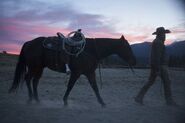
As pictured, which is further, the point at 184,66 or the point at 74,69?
the point at 184,66

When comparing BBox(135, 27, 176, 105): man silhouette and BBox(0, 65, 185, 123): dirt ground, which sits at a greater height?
BBox(135, 27, 176, 105): man silhouette

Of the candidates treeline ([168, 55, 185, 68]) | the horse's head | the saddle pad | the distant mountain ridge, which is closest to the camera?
the horse's head

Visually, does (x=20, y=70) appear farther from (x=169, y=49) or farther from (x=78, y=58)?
(x=169, y=49)

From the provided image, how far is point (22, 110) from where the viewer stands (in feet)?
24.3

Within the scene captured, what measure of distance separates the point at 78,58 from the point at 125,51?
119 centimetres

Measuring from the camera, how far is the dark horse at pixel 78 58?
8508 millimetres

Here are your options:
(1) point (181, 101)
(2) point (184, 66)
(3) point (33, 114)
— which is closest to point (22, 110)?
(3) point (33, 114)

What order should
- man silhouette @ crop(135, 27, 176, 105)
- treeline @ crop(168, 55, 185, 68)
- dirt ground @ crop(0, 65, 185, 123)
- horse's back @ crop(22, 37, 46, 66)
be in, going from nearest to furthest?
dirt ground @ crop(0, 65, 185, 123), man silhouette @ crop(135, 27, 176, 105), horse's back @ crop(22, 37, 46, 66), treeline @ crop(168, 55, 185, 68)

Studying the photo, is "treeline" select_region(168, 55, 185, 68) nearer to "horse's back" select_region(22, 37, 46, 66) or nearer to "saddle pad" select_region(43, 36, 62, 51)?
"horse's back" select_region(22, 37, 46, 66)

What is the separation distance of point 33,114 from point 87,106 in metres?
1.74

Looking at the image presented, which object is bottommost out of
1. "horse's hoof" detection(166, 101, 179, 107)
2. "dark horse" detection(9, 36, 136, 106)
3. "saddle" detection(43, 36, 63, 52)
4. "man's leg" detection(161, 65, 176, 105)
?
"horse's hoof" detection(166, 101, 179, 107)

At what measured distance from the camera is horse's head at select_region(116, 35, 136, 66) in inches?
341

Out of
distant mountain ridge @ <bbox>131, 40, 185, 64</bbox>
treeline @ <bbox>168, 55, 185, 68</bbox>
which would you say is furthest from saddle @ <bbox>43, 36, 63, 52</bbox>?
treeline @ <bbox>168, 55, 185, 68</bbox>

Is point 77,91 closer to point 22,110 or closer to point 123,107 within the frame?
point 123,107
